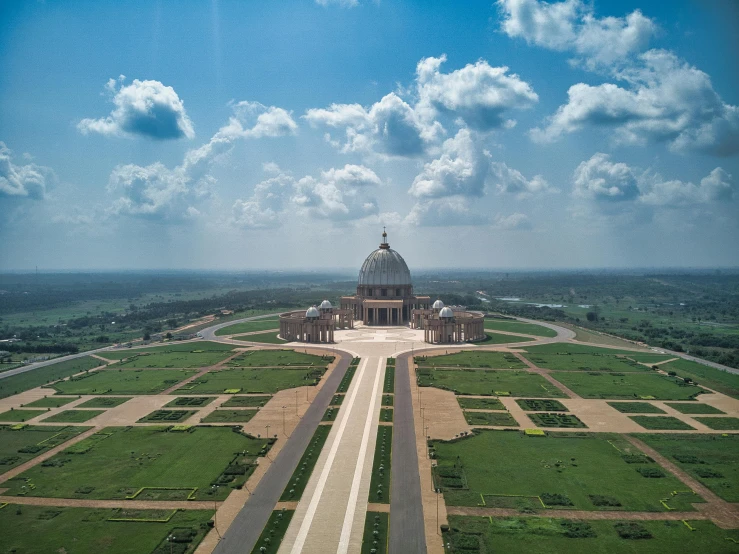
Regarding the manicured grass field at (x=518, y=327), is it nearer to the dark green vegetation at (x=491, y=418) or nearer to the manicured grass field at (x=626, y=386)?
the manicured grass field at (x=626, y=386)

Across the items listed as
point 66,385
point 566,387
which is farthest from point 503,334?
point 66,385

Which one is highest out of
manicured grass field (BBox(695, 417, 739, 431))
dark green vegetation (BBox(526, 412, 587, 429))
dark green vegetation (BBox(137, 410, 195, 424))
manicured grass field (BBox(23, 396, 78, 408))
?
manicured grass field (BBox(23, 396, 78, 408))

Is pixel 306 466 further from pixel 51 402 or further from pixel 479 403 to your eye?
pixel 51 402

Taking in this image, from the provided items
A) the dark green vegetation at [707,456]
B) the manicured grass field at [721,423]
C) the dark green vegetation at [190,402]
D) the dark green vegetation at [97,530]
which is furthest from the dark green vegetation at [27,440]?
the manicured grass field at [721,423]

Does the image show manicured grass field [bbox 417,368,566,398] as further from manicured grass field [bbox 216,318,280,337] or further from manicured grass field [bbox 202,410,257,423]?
manicured grass field [bbox 216,318,280,337]

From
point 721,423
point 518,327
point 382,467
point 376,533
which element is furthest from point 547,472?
point 518,327

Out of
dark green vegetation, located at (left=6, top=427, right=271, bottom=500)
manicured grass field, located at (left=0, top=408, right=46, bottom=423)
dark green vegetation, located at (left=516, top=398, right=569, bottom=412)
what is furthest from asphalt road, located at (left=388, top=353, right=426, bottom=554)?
manicured grass field, located at (left=0, top=408, right=46, bottom=423)
